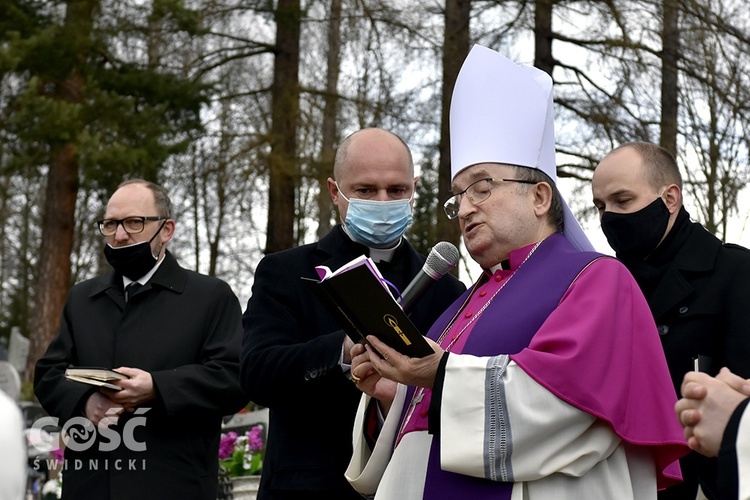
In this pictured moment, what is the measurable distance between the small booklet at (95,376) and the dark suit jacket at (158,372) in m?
0.20

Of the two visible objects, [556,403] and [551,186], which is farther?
[551,186]

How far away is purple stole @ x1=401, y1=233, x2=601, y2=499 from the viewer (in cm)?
351

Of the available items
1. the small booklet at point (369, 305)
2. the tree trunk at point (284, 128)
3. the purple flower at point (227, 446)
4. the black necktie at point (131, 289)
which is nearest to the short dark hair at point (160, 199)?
the black necktie at point (131, 289)

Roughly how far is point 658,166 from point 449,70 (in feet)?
30.4

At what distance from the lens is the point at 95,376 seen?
4988 millimetres

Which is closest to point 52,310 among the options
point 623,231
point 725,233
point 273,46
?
point 273,46

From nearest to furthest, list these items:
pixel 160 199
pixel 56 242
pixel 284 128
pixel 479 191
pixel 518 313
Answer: pixel 518 313, pixel 479 191, pixel 160 199, pixel 284 128, pixel 56 242

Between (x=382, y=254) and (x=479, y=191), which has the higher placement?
(x=479, y=191)

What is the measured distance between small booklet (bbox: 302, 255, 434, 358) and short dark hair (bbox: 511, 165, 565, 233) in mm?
701

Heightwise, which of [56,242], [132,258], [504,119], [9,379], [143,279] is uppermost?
[56,242]

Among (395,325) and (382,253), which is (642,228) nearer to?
(382,253)

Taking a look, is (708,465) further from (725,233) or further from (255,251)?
(255,251)

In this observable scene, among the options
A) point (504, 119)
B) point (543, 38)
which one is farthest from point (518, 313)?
point (543, 38)

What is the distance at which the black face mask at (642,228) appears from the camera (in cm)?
459
